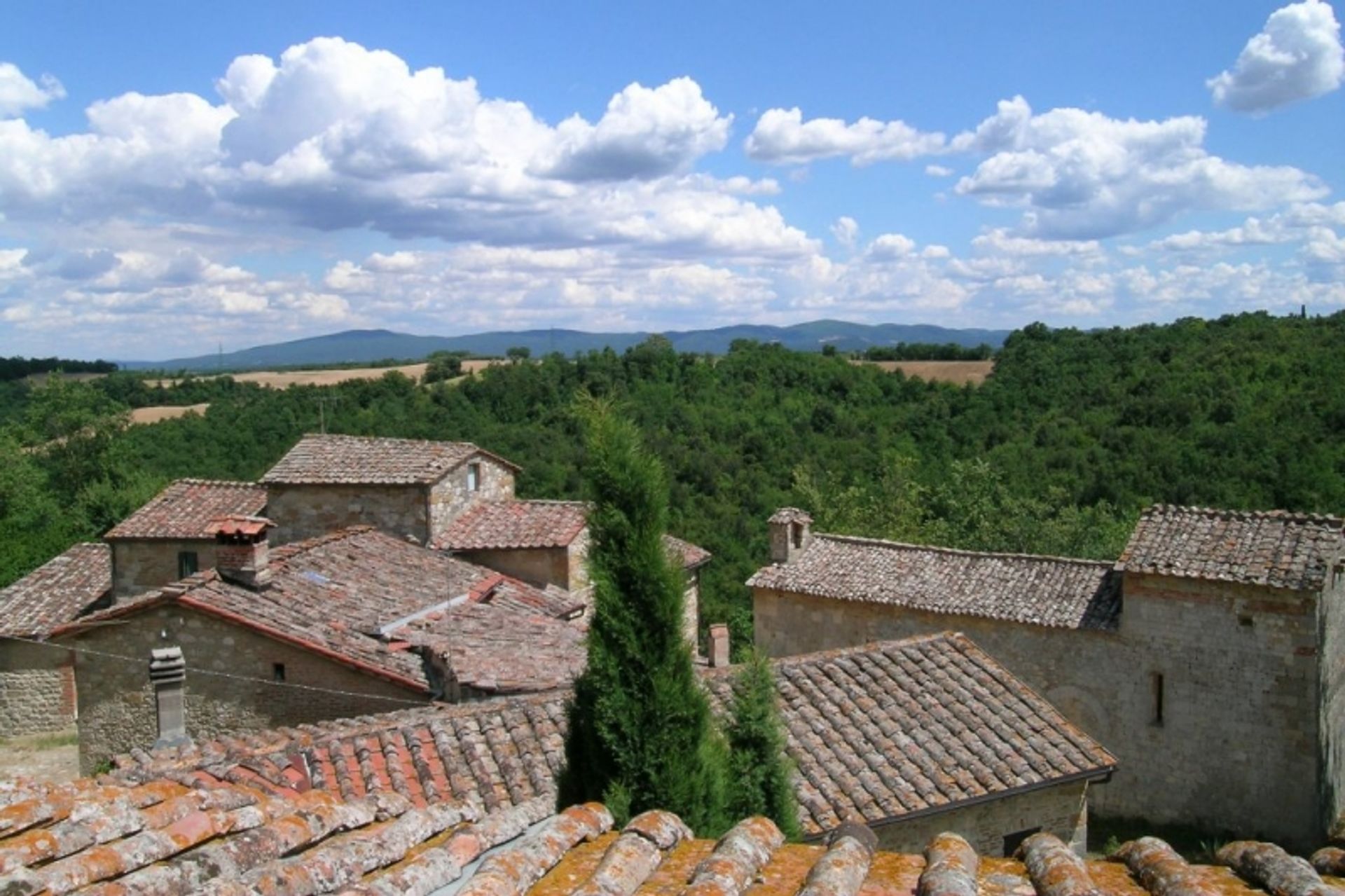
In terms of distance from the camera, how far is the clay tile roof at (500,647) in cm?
1180

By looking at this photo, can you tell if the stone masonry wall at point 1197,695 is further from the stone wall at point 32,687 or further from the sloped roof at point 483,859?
the stone wall at point 32,687

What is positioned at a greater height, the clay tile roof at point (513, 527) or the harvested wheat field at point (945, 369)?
the harvested wheat field at point (945, 369)

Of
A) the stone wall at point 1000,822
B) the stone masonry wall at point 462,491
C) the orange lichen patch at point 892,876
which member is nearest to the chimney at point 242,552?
the stone masonry wall at point 462,491

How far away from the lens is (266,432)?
4356 cm

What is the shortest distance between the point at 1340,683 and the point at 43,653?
24193mm

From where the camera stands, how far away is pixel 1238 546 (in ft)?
53.6

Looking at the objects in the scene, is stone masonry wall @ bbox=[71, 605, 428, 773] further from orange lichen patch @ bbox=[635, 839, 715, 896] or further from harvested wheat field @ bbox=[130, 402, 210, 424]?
harvested wheat field @ bbox=[130, 402, 210, 424]

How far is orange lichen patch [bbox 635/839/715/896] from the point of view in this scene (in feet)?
12.4

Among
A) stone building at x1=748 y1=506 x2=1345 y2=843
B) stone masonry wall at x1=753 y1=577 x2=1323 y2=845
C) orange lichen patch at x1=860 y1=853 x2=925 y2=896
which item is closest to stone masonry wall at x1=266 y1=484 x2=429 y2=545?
stone building at x1=748 y1=506 x2=1345 y2=843

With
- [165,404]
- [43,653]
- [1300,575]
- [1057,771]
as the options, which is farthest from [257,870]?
[165,404]

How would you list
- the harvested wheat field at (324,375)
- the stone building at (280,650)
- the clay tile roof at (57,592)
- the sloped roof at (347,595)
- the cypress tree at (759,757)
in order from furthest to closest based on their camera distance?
1. the harvested wheat field at (324,375)
2. the clay tile roof at (57,592)
3. the sloped roof at (347,595)
4. the stone building at (280,650)
5. the cypress tree at (759,757)

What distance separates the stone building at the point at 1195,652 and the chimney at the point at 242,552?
35.1 feet

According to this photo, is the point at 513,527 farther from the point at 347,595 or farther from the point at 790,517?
the point at 790,517

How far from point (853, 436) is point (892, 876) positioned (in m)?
43.3
